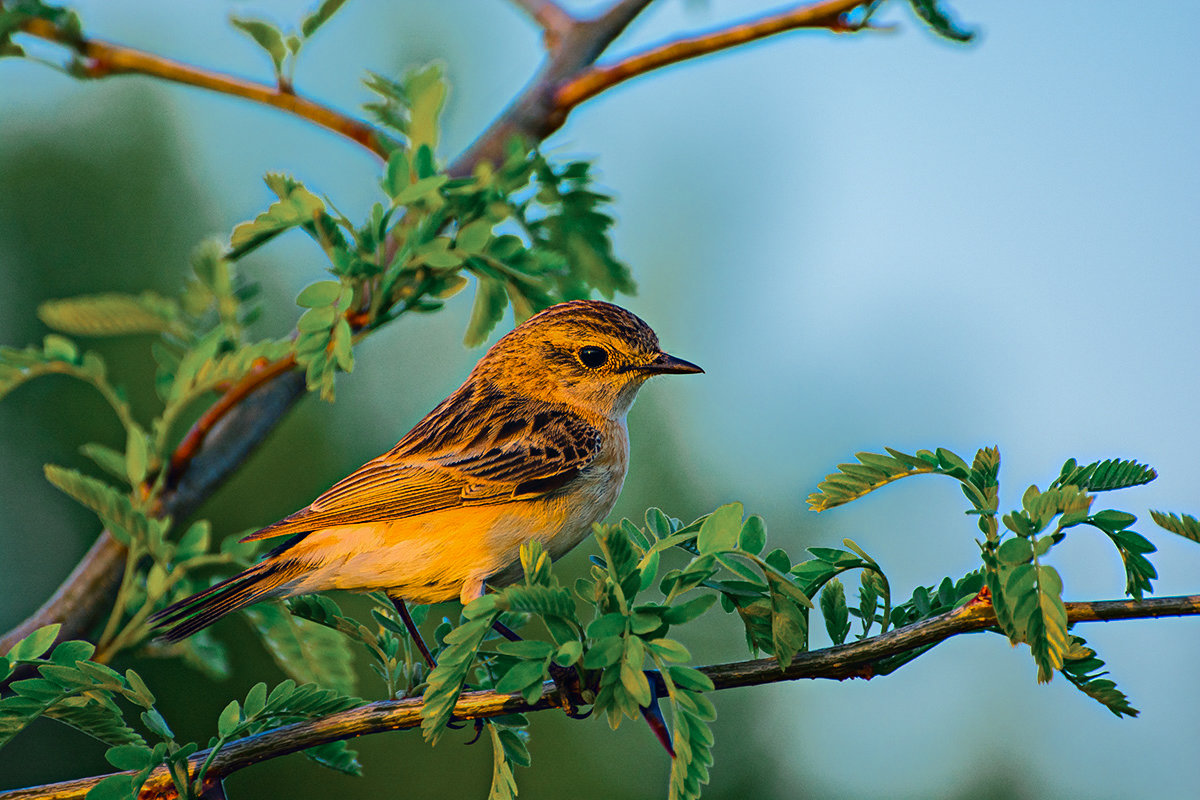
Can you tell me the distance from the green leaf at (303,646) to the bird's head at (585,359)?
123 cm

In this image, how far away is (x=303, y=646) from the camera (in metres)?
3.03

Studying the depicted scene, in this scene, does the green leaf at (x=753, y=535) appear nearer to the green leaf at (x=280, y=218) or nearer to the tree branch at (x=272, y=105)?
the green leaf at (x=280, y=218)

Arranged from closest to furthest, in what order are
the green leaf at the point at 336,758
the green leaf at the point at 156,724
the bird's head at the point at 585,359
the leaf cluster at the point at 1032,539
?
1. the leaf cluster at the point at 1032,539
2. the green leaf at the point at 156,724
3. the green leaf at the point at 336,758
4. the bird's head at the point at 585,359

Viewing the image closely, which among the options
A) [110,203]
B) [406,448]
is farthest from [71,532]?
[406,448]

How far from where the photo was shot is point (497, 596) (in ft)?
5.64

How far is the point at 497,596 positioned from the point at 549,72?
2140 millimetres

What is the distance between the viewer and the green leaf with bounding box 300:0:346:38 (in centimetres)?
309

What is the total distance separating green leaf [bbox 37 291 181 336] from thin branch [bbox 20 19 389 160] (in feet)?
2.24

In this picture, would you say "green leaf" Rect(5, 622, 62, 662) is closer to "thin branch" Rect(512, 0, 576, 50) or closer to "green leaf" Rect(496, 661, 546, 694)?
"green leaf" Rect(496, 661, 546, 694)

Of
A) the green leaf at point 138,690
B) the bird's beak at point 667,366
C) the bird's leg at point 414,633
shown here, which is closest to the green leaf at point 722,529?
the green leaf at point 138,690

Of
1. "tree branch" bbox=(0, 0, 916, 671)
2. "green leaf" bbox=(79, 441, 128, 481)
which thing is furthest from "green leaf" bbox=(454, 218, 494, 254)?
"green leaf" bbox=(79, 441, 128, 481)

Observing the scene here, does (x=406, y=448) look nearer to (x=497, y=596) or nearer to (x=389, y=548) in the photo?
(x=389, y=548)

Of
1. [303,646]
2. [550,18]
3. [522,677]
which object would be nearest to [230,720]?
[522,677]

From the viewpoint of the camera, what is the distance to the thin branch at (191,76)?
321 centimetres
